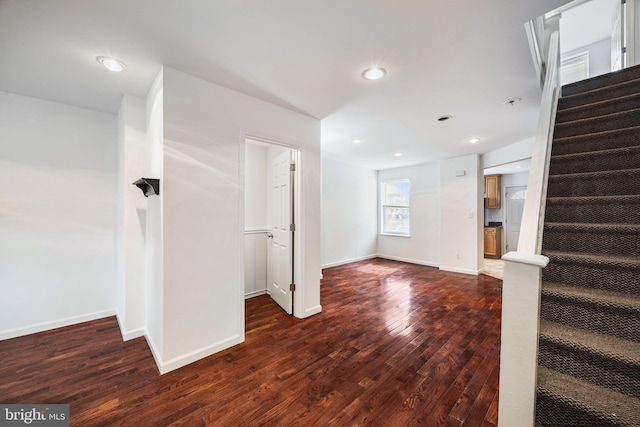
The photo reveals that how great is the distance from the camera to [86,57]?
1.89 meters

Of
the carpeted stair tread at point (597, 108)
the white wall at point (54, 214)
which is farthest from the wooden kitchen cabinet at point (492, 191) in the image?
the white wall at point (54, 214)

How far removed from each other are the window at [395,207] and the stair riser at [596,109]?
12.6ft

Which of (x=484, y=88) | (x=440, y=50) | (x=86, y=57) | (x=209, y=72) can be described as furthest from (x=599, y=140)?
(x=86, y=57)

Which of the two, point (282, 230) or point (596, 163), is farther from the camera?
point (282, 230)

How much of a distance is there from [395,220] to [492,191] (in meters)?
3.03

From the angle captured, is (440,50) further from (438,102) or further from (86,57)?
(86,57)

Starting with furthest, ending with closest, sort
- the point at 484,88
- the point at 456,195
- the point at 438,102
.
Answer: the point at 456,195
the point at 438,102
the point at 484,88

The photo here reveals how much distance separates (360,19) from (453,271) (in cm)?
528

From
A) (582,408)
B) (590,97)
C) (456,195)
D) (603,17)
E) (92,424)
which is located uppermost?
(603,17)

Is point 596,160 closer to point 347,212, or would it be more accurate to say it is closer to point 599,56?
point 599,56

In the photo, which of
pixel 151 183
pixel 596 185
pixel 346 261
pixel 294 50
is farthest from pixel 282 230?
pixel 346 261

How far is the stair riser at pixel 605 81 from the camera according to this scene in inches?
93.7

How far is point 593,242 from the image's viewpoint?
1.68 meters

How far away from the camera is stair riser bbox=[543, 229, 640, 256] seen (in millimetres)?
1548
